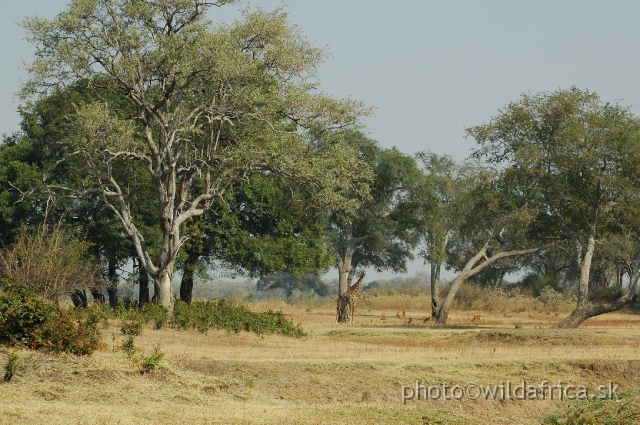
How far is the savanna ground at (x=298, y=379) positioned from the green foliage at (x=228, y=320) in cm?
133

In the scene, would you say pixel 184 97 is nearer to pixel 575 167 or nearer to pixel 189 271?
pixel 189 271

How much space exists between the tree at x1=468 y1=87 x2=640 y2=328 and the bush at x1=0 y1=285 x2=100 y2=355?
22651 mm

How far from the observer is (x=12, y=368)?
1588cm

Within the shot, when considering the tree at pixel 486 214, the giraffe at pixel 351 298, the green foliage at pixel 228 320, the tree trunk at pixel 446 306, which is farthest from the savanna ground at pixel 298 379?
the giraffe at pixel 351 298

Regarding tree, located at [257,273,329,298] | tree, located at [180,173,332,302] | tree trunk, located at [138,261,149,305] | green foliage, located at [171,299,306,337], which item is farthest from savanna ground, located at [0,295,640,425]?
tree, located at [257,273,329,298]

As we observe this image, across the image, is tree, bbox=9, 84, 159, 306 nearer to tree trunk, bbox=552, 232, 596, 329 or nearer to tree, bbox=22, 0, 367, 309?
tree, bbox=22, 0, 367, 309

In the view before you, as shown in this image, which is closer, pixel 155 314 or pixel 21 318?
pixel 21 318

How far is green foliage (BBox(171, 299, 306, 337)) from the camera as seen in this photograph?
2969 cm

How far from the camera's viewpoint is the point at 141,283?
43062 millimetres

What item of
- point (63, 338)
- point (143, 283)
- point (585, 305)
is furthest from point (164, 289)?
point (585, 305)

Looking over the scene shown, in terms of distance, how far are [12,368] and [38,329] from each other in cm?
303

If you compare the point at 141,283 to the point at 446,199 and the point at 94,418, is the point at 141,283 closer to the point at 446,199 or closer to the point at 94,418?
the point at 446,199

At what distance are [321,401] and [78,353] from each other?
5389 mm

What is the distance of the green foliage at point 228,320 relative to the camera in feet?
97.4
